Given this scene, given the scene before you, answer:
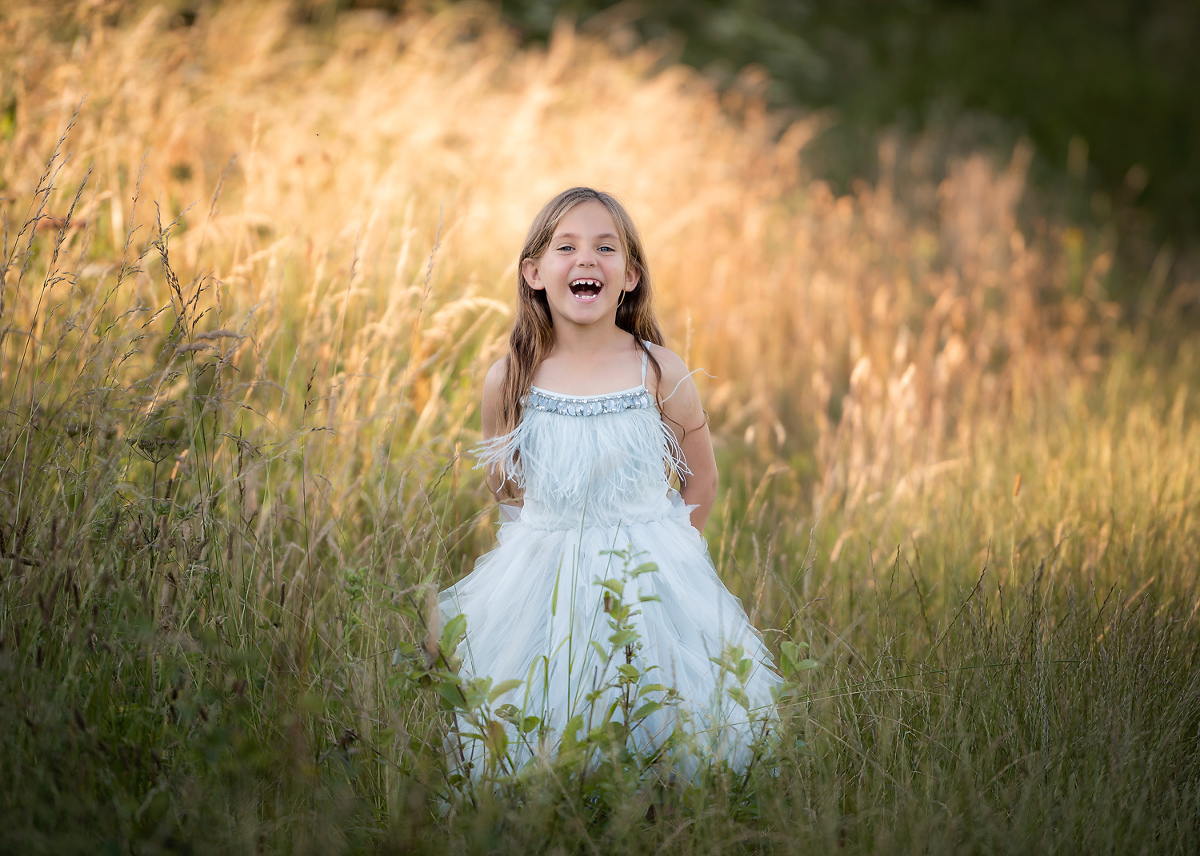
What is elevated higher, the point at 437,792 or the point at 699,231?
the point at 699,231

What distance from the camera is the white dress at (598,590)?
1815 millimetres

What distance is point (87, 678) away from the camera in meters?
1.73

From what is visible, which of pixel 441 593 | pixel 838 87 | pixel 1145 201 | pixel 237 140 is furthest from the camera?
pixel 838 87

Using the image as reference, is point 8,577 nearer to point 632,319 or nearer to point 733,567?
point 632,319

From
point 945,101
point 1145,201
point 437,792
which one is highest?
point 945,101

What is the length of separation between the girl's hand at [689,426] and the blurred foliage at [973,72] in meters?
7.30

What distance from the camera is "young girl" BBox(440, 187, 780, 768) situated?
1827mm

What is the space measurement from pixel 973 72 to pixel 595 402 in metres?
11.6

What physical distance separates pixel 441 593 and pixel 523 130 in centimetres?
296

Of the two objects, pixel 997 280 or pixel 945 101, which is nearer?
pixel 997 280

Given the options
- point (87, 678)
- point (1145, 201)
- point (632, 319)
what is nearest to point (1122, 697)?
point (632, 319)

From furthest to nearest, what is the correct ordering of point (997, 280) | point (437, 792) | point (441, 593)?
point (997, 280) → point (441, 593) → point (437, 792)

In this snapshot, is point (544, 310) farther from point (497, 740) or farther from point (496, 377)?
point (497, 740)

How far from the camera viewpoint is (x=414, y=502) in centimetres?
254
